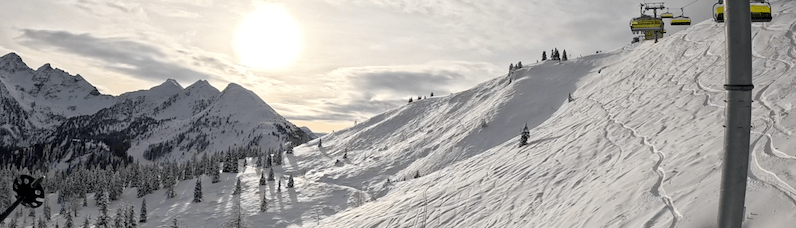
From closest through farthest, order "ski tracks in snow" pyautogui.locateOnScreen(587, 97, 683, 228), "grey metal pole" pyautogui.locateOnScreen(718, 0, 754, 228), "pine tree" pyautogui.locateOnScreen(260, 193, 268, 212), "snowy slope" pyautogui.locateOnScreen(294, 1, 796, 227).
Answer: "grey metal pole" pyautogui.locateOnScreen(718, 0, 754, 228), "ski tracks in snow" pyautogui.locateOnScreen(587, 97, 683, 228), "snowy slope" pyautogui.locateOnScreen(294, 1, 796, 227), "pine tree" pyautogui.locateOnScreen(260, 193, 268, 212)

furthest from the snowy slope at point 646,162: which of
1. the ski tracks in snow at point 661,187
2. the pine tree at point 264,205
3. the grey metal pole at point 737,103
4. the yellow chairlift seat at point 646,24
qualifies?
the pine tree at point 264,205

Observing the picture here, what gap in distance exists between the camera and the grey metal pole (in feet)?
17.8

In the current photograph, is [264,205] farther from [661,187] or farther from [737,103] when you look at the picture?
[737,103]

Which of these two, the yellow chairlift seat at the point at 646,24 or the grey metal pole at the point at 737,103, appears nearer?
the grey metal pole at the point at 737,103

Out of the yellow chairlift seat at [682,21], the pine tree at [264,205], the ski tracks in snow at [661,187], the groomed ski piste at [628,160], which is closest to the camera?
the ski tracks in snow at [661,187]

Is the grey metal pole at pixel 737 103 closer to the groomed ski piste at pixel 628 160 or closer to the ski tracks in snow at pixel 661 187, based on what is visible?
the groomed ski piste at pixel 628 160

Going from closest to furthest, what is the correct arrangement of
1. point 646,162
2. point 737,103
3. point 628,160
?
point 737,103 → point 646,162 → point 628,160

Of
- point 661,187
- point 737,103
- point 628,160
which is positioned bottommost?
point 661,187

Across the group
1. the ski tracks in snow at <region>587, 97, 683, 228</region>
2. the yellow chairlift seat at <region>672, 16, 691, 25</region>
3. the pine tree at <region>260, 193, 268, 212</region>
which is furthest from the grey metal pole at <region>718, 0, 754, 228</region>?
the pine tree at <region>260, 193, 268, 212</region>

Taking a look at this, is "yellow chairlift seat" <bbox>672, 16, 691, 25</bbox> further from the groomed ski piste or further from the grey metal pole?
the grey metal pole

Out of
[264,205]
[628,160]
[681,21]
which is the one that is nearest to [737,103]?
[628,160]

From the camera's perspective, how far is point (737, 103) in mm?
5504

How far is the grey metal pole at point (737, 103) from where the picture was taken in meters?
5.43

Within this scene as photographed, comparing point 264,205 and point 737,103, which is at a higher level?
point 737,103
